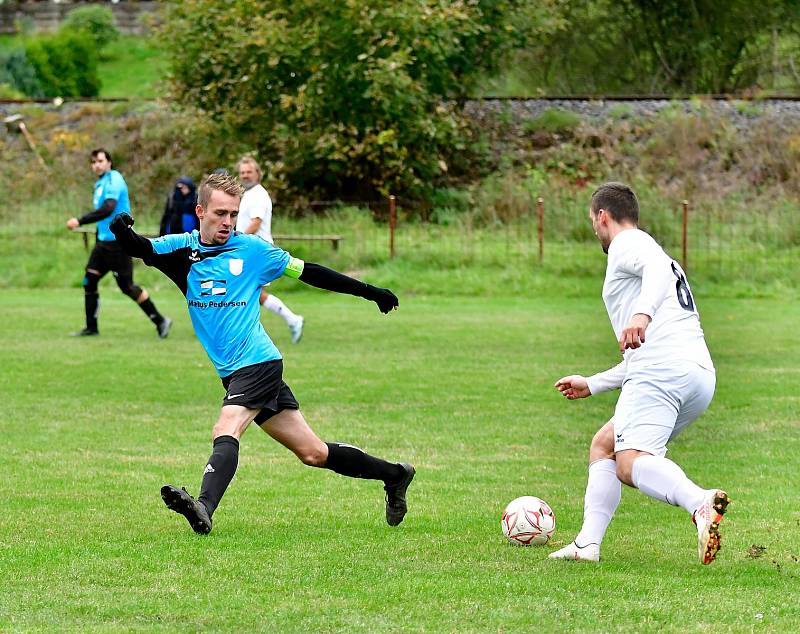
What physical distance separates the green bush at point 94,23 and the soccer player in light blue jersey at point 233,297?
47628 millimetres

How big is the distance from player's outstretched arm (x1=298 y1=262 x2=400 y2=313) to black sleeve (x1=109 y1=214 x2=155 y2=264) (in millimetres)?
750

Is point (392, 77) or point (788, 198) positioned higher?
point (392, 77)

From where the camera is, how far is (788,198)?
2802 centimetres

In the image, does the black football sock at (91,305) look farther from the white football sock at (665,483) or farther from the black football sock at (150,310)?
the white football sock at (665,483)

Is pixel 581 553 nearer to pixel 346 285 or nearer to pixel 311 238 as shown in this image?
pixel 346 285

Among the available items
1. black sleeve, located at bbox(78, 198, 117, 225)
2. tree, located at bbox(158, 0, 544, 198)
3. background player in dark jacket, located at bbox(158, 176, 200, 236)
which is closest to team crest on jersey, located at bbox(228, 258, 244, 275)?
black sleeve, located at bbox(78, 198, 117, 225)

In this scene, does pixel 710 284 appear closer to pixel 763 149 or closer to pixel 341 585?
pixel 763 149

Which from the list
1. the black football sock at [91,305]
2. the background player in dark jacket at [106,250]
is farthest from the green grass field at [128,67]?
the background player in dark jacket at [106,250]

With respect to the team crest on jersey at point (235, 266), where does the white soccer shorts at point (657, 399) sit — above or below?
below

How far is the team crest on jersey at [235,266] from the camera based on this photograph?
651 centimetres

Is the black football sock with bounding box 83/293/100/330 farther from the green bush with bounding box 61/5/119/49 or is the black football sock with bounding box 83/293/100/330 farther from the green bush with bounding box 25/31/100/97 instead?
the green bush with bounding box 61/5/119/49

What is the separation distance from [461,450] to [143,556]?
A: 3.69 m

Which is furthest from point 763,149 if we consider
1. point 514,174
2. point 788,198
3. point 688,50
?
point 688,50

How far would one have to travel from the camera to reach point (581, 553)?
594 centimetres
